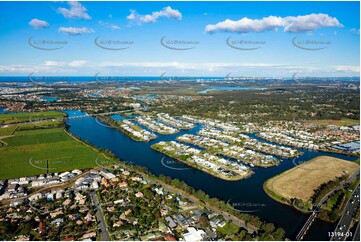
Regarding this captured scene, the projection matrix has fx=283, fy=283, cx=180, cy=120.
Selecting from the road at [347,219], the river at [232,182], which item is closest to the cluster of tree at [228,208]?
the river at [232,182]

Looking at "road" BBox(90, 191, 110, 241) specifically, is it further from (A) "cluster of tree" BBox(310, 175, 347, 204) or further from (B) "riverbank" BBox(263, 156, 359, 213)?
(A) "cluster of tree" BBox(310, 175, 347, 204)

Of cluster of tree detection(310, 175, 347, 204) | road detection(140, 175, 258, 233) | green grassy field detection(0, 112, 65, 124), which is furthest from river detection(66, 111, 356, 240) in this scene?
green grassy field detection(0, 112, 65, 124)

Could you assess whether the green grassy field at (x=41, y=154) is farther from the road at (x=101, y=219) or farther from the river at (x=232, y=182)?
the road at (x=101, y=219)

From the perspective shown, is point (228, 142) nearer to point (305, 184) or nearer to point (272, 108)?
point (305, 184)

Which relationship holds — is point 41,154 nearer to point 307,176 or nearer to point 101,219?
point 101,219

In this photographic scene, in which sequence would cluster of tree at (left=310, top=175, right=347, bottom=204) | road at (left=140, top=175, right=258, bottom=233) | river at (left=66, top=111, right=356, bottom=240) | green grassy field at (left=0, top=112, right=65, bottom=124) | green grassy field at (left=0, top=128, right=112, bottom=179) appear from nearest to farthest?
road at (left=140, top=175, right=258, bottom=233) → river at (left=66, top=111, right=356, bottom=240) → cluster of tree at (left=310, top=175, right=347, bottom=204) → green grassy field at (left=0, top=128, right=112, bottom=179) → green grassy field at (left=0, top=112, right=65, bottom=124)

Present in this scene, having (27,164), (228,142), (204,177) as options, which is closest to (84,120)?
(27,164)
